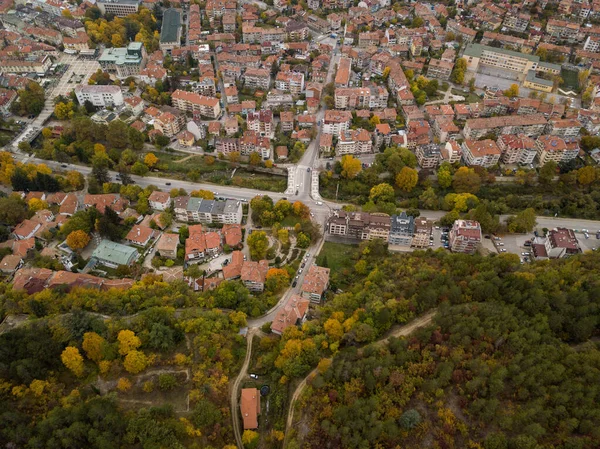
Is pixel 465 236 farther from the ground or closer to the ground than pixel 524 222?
closer to the ground

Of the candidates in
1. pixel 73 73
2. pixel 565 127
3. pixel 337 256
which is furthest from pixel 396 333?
pixel 73 73

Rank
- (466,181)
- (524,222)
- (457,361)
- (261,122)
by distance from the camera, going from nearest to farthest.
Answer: (457,361) → (524,222) → (466,181) → (261,122)

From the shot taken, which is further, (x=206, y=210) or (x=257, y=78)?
(x=257, y=78)

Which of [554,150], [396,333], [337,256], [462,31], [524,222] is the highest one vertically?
[462,31]

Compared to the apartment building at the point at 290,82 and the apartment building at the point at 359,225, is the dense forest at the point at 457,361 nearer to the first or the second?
the apartment building at the point at 359,225

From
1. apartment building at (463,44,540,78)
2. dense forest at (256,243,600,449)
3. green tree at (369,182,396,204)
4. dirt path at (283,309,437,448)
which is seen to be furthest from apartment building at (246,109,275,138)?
apartment building at (463,44,540,78)

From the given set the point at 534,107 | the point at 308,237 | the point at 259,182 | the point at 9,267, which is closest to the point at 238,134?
the point at 259,182

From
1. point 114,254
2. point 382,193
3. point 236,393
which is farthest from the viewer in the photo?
point 382,193

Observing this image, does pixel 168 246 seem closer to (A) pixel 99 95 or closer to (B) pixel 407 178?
(B) pixel 407 178
